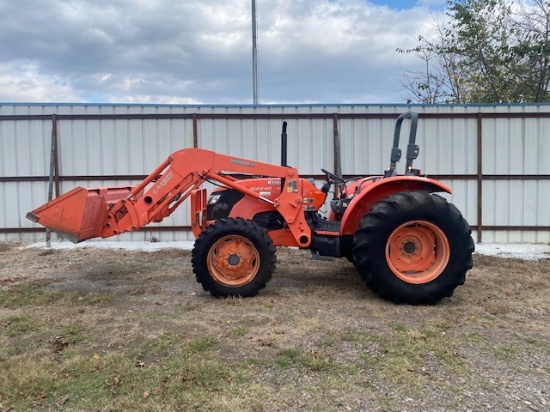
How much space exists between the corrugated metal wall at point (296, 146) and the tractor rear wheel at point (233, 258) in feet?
15.7

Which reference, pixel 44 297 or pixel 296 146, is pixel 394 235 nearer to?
pixel 44 297

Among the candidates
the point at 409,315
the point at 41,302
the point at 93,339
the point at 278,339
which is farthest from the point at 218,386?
the point at 41,302

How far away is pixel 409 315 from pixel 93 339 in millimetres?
3013

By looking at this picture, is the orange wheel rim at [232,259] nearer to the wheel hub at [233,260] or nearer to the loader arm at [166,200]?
the wheel hub at [233,260]

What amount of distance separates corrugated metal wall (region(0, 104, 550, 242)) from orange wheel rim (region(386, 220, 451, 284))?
4.78 meters

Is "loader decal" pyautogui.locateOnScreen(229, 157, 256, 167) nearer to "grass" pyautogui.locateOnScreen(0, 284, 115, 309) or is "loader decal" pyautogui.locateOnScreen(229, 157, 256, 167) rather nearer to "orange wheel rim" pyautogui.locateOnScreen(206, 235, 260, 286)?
"orange wheel rim" pyautogui.locateOnScreen(206, 235, 260, 286)

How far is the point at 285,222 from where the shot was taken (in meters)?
5.54

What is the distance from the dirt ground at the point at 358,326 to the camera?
2891 millimetres

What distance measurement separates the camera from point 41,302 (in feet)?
16.4

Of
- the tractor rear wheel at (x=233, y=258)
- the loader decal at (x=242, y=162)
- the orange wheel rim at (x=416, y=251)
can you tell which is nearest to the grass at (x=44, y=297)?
the tractor rear wheel at (x=233, y=258)

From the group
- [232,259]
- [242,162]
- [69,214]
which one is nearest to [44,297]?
[69,214]

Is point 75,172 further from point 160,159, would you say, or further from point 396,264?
point 396,264

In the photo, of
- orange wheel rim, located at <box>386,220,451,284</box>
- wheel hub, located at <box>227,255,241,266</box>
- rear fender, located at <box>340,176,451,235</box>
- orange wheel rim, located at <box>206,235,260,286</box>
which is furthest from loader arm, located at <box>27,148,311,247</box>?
orange wheel rim, located at <box>386,220,451,284</box>

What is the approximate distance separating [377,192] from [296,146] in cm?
466
